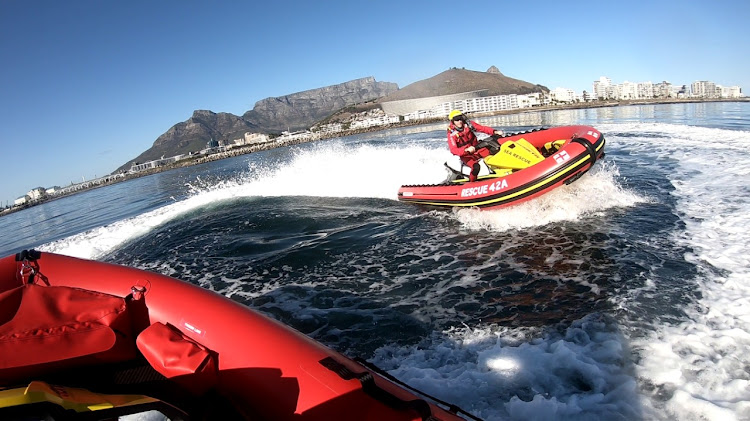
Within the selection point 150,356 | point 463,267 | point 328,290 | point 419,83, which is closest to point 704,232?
point 463,267

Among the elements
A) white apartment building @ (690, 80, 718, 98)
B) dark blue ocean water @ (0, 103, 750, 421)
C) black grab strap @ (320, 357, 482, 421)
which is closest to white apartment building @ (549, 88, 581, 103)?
white apartment building @ (690, 80, 718, 98)

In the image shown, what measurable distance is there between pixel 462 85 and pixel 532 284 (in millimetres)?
139212

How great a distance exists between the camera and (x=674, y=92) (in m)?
104

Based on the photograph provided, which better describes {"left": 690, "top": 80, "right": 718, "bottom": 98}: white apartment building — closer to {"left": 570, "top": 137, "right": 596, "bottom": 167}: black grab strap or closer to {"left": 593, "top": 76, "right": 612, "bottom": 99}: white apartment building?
{"left": 593, "top": 76, "right": 612, "bottom": 99}: white apartment building

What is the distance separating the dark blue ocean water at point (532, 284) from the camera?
8.43ft

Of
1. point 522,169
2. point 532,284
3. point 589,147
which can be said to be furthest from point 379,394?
point 589,147

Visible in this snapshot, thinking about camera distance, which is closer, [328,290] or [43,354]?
[43,354]

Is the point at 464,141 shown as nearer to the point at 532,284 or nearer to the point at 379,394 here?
the point at 532,284

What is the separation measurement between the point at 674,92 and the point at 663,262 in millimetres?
132711

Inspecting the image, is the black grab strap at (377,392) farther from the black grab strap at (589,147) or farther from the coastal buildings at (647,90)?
the coastal buildings at (647,90)

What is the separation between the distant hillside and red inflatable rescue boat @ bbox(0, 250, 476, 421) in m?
129

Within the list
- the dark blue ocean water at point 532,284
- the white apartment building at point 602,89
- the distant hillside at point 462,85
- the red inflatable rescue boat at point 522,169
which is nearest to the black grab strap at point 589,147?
the red inflatable rescue boat at point 522,169

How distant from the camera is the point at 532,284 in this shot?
4172 millimetres

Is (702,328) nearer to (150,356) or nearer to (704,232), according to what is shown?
(704,232)
